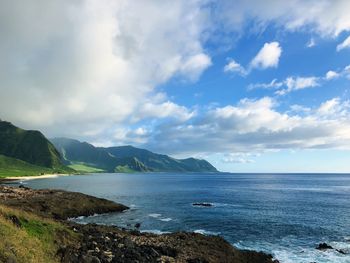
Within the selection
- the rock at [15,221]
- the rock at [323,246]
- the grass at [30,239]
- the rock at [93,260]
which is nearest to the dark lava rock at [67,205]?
the grass at [30,239]

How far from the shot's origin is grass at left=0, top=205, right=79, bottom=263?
27.6 meters

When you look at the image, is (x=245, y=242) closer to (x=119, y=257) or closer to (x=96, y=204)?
(x=119, y=257)

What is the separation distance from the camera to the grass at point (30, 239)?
27.6m

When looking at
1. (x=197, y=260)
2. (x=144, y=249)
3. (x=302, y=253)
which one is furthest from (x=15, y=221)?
(x=302, y=253)

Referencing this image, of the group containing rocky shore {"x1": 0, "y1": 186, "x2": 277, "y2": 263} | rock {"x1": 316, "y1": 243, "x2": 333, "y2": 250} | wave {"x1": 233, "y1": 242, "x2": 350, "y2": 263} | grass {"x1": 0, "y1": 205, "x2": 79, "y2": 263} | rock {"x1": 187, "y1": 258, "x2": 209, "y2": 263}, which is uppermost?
grass {"x1": 0, "y1": 205, "x2": 79, "y2": 263}

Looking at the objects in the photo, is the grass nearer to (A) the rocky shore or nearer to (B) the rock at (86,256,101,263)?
(A) the rocky shore

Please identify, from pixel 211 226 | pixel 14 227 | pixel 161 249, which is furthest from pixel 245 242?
pixel 14 227

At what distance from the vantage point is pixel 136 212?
287 feet

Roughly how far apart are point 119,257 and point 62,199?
61793 millimetres

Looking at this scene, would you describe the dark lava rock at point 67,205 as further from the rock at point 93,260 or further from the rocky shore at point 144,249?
the rock at point 93,260

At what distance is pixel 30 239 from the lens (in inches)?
1287

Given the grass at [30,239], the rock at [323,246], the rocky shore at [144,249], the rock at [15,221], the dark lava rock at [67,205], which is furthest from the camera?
the dark lava rock at [67,205]

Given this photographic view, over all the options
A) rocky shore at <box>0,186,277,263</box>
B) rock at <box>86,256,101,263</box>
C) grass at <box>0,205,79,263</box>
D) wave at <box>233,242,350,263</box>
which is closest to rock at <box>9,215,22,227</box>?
rocky shore at <box>0,186,277,263</box>

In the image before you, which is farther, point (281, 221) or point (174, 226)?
point (281, 221)
